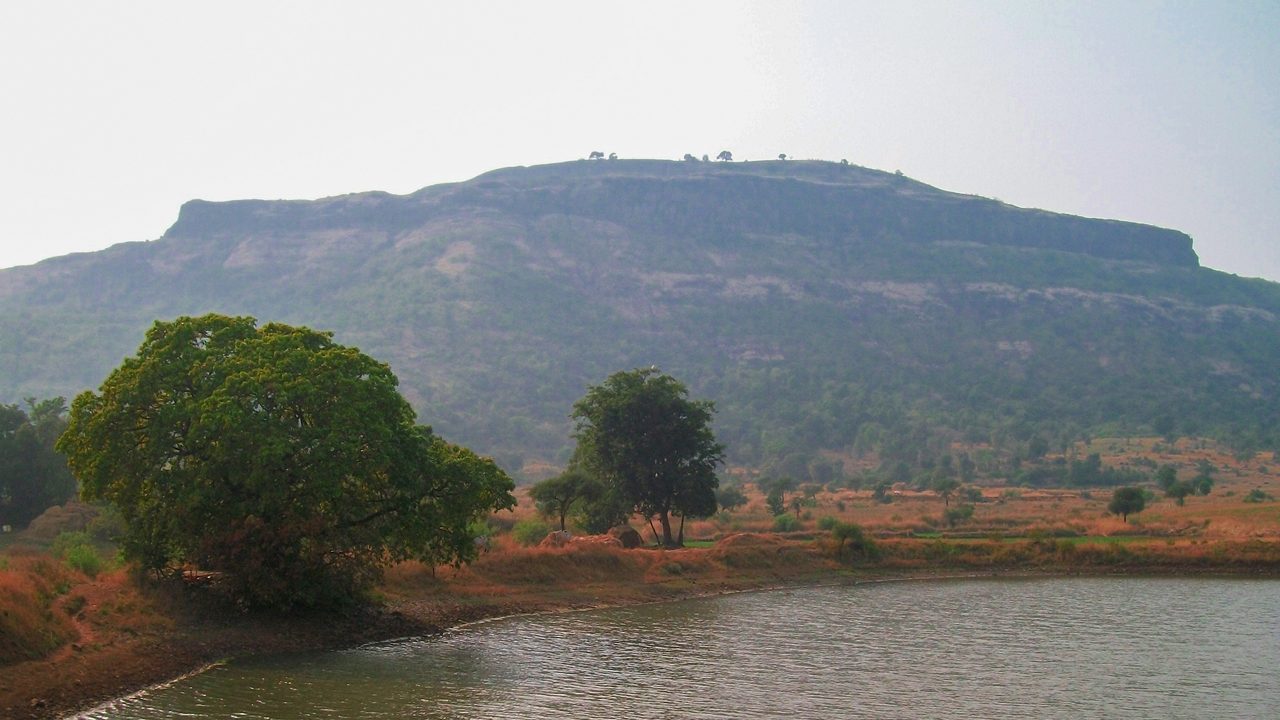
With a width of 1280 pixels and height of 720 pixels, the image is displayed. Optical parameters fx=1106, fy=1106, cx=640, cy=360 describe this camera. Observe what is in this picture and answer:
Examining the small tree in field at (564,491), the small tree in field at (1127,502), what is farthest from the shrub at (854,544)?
the small tree in field at (1127,502)

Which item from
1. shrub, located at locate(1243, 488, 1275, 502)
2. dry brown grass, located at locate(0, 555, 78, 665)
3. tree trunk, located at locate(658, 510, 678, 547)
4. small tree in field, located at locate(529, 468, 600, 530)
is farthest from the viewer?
shrub, located at locate(1243, 488, 1275, 502)

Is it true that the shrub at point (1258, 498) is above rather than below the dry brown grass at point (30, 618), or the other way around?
below

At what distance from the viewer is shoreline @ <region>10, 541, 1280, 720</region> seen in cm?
2428

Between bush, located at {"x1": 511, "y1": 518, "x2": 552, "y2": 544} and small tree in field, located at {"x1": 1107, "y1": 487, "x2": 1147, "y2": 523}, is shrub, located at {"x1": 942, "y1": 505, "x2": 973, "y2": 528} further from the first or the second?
bush, located at {"x1": 511, "y1": 518, "x2": 552, "y2": 544}

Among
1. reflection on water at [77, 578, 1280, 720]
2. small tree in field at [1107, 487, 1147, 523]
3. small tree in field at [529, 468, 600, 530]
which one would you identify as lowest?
reflection on water at [77, 578, 1280, 720]

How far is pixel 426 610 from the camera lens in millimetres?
38031

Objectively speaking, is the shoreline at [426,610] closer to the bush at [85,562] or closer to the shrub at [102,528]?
the bush at [85,562]

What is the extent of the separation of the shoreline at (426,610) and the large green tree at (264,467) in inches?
50.5

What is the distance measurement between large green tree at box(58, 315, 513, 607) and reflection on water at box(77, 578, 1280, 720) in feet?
9.72

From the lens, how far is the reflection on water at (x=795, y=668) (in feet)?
80.6

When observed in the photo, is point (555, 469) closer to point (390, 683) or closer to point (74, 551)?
point (74, 551)

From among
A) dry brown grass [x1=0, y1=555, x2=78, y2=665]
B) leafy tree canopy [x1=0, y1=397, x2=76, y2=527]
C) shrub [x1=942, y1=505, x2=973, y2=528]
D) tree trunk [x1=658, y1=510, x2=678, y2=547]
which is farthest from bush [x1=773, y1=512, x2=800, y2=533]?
dry brown grass [x1=0, y1=555, x2=78, y2=665]

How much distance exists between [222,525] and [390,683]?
7.94m

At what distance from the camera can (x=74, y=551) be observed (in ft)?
122
